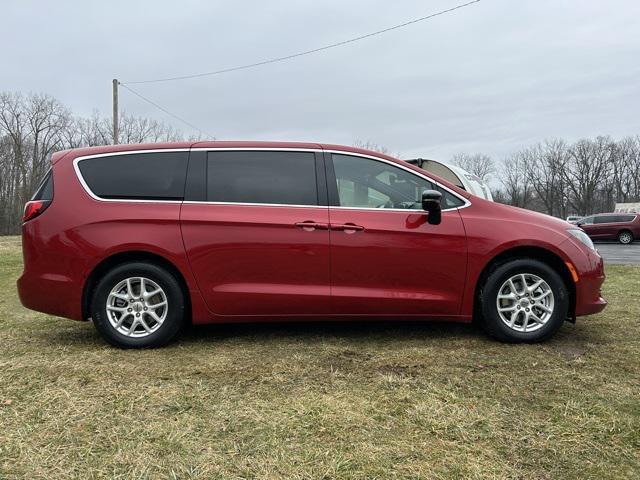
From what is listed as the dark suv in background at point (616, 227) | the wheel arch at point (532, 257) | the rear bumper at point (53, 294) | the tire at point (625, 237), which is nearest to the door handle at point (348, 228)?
the wheel arch at point (532, 257)

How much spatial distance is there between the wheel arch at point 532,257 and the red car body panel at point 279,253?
5cm

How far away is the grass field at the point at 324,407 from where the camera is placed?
7.35 feet

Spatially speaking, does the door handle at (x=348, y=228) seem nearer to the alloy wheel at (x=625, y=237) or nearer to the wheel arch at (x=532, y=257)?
the wheel arch at (x=532, y=257)

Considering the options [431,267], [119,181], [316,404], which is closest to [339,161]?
[431,267]

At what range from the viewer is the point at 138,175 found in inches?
161

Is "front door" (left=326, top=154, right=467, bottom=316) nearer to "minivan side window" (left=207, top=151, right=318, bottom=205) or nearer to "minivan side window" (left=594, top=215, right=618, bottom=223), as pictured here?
"minivan side window" (left=207, top=151, right=318, bottom=205)

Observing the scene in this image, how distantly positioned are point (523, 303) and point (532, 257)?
402 millimetres

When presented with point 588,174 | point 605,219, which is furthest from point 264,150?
point 588,174

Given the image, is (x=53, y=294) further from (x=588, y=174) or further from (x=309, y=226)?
(x=588, y=174)

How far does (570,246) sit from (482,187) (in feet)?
12.7

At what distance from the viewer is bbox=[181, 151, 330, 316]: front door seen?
12.9 feet

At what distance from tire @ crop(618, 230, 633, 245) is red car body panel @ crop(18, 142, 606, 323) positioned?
78.7 ft

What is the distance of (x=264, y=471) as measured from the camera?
2172 mm

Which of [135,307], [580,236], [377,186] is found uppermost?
[377,186]
